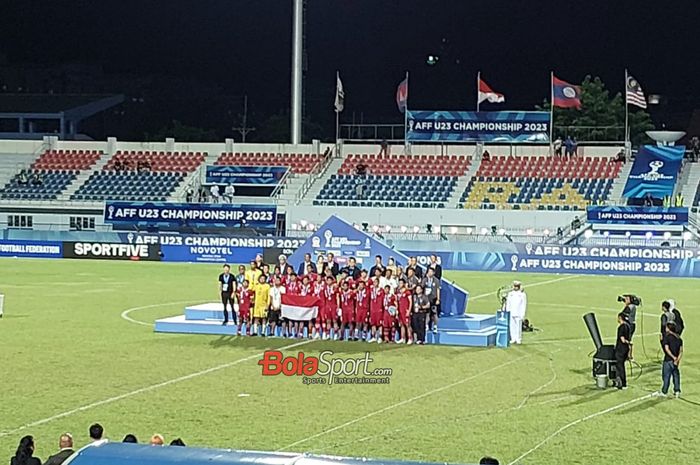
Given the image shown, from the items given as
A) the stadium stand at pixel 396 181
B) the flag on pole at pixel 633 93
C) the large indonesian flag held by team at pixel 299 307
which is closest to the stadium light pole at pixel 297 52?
the stadium stand at pixel 396 181

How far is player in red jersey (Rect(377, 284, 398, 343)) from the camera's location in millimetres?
21984

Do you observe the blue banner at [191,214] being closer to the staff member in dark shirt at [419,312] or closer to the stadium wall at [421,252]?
the stadium wall at [421,252]

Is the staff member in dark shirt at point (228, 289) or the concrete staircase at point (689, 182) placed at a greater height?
the concrete staircase at point (689, 182)

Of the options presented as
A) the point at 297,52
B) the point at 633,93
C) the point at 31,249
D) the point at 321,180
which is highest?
the point at 297,52

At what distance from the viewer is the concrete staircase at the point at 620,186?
52.0 meters

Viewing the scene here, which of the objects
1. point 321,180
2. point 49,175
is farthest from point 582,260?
point 49,175

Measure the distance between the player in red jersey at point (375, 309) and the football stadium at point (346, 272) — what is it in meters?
0.05

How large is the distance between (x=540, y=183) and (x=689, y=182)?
7.02 m

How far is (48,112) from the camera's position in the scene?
80.6 metres

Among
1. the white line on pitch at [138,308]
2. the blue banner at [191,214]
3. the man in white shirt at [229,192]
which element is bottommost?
the white line on pitch at [138,308]

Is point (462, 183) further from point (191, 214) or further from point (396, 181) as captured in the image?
point (191, 214)

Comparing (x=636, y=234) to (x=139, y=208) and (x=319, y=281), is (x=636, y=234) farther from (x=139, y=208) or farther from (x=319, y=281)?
(x=319, y=281)

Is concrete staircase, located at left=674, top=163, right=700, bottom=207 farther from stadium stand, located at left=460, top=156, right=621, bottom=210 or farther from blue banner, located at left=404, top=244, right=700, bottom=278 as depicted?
blue banner, located at left=404, top=244, right=700, bottom=278

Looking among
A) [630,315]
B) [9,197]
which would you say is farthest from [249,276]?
[9,197]
